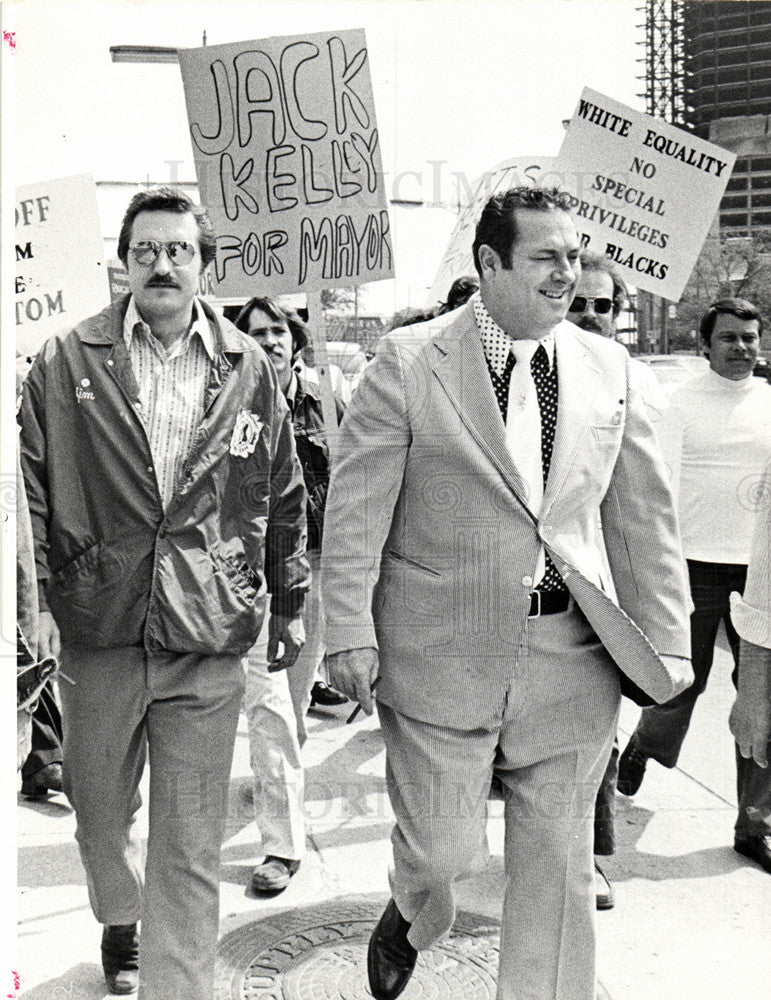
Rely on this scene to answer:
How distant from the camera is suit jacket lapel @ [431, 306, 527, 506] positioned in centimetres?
296

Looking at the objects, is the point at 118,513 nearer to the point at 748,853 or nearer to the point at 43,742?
the point at 43,742

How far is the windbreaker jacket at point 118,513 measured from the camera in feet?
9.98

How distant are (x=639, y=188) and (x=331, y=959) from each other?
3378 millimetres

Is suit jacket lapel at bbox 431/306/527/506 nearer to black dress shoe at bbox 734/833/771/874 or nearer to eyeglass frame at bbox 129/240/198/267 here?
eyeglass frame at bbox 129/240/198/267

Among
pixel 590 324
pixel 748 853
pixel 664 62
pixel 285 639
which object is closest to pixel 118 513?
pixel 285 639

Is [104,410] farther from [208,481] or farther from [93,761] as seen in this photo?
[93,761]

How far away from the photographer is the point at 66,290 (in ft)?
17.1

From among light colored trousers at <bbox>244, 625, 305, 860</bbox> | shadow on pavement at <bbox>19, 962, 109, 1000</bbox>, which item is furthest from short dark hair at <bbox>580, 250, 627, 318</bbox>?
shadow on pavement at <bbox>19, 962, 109, 1000</bbox>

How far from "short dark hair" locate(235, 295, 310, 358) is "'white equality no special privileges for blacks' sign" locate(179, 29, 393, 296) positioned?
0.19m

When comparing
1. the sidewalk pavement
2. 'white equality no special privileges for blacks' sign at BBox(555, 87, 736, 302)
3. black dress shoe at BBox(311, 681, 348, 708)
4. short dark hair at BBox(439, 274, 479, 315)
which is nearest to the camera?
the sidewalk pavement

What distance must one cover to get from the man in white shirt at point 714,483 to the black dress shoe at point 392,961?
66.7 inches

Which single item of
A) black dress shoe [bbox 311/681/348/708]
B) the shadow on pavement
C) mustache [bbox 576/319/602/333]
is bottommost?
black dress shoe [bbox 311/681/348/708]

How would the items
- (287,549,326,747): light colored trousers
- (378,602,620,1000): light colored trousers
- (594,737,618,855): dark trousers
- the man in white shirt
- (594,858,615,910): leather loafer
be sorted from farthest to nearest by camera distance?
the man in white shirt < (287,549,326,747): light colored trousers < (594,737,618,855): dark trousers < (594,858,615,910): leather loafer < (378,602,620,1000): light colored trousers

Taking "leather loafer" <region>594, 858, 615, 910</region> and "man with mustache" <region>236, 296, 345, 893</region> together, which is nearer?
"leather loafer" <region>594, 858, 615, 910</region>
